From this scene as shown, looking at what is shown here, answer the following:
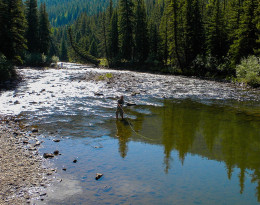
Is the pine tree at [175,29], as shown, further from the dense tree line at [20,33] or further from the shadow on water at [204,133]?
the shadow on water at [204,133]

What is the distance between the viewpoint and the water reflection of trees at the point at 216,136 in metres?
11.4

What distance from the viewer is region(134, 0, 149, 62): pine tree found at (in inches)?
2527

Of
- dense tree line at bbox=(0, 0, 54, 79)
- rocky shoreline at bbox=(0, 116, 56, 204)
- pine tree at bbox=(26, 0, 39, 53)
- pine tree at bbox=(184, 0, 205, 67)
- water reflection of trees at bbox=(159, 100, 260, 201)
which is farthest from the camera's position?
pine tree at bbox=(26, 0, 39, 53)

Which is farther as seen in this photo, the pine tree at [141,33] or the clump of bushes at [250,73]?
the pine tree at [141,33]

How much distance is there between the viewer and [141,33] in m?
65.2

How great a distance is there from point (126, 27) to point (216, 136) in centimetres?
5620

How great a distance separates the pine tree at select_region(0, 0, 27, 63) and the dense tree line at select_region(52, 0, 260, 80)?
91.9ft

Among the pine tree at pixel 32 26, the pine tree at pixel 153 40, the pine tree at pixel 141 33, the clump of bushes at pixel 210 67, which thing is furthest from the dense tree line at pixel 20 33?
the clump of bushes at pixel 210 67

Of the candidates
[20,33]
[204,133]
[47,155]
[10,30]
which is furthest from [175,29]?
[47,155]

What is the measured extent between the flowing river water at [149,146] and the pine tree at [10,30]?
15.4 metres

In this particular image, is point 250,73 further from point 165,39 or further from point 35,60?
point 35,60

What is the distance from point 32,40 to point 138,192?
64.4 m

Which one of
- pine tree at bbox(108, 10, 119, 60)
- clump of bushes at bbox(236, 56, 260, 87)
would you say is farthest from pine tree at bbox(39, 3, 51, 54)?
clump of bushes at bbox(236, 56, 260, 87)

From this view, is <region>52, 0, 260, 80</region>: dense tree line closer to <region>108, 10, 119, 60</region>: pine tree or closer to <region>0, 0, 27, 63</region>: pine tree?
<region>108, 10, 119, 60</region>: pine tree
